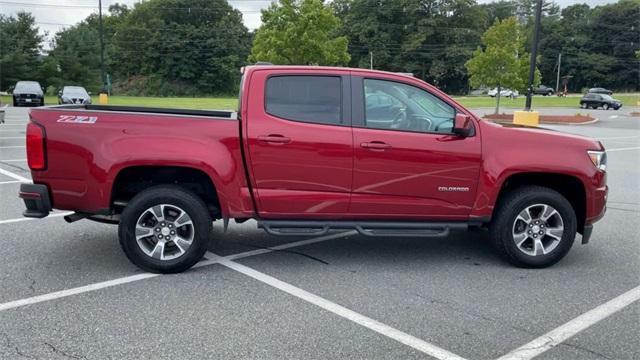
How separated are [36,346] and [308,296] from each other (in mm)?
1959

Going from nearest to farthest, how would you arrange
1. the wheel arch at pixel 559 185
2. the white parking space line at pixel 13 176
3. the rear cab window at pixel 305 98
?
the rear cab window at pixel 305 98
the wheel arch at pixel 559 185
the white parking space line at pixel 13 176

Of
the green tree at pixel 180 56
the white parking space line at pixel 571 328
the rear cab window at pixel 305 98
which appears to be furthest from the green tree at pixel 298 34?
the white parking space line at pixel 571 328

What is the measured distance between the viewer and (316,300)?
14.6 feet

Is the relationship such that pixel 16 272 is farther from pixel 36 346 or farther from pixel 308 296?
pixel 308 296

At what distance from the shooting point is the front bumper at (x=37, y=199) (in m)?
4.89

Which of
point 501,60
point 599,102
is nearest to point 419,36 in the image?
point 599,102

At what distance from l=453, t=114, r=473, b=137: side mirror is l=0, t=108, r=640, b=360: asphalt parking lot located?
1288mm

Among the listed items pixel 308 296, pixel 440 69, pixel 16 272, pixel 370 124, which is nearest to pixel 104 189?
pixel 16 272

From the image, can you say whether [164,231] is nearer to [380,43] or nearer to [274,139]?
[274,139]

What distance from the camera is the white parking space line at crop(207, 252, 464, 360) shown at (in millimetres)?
3637

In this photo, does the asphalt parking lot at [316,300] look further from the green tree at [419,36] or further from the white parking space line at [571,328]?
the green tree at [419,36]

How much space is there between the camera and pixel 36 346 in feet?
11.8

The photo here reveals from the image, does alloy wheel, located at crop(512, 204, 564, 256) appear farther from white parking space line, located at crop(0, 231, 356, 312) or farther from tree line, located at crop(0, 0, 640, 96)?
tree line, located at crop(0, 0, 640, 96)

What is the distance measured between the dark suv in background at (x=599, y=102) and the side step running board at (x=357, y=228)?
155 feet
